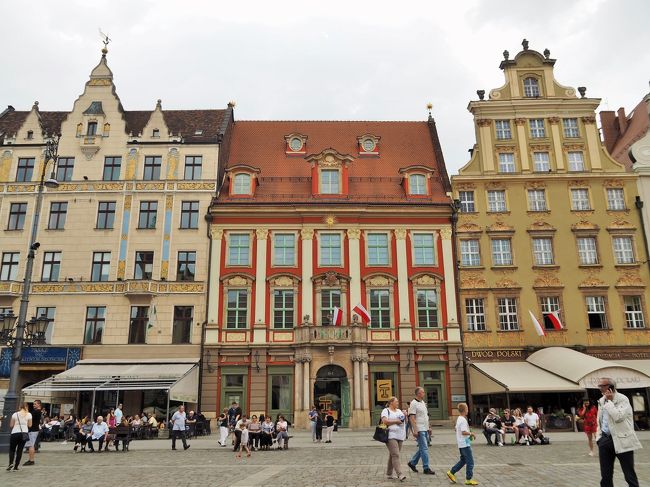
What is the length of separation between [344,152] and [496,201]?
10.4m

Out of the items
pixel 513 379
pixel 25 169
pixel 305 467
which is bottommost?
pixel 305 467

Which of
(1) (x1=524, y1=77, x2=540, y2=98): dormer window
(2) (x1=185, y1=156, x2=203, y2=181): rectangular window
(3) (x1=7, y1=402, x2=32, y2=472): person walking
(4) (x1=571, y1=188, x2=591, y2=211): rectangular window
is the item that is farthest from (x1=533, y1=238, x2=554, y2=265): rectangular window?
(3) (x1=7, y1=402, x2=32, y2=472): person walking

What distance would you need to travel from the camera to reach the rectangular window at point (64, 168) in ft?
112

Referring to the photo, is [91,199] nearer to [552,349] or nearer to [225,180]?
[225,180]

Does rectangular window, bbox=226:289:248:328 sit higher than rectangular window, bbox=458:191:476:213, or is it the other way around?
rectangular window, bbox=458:191:476:213


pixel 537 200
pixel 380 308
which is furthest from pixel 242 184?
pixel 537 200

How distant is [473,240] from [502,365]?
741cm

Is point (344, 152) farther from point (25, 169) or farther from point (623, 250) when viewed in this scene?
point (25, 169)

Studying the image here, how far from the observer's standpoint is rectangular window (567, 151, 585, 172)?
1362 inches

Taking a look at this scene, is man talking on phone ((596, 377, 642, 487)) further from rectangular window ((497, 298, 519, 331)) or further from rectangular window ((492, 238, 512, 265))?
rectangular window ((492, 238, 512, 265))

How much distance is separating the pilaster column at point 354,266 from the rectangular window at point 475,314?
6.32 meters

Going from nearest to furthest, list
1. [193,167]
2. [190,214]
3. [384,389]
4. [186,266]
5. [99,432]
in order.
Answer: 1. [99,432]
2. [384,389]
3. [186,266]
4. [190,214]
5. [193,167]

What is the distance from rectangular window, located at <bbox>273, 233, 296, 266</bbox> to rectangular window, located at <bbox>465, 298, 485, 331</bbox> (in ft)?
34.2

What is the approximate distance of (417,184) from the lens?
34.7 m
